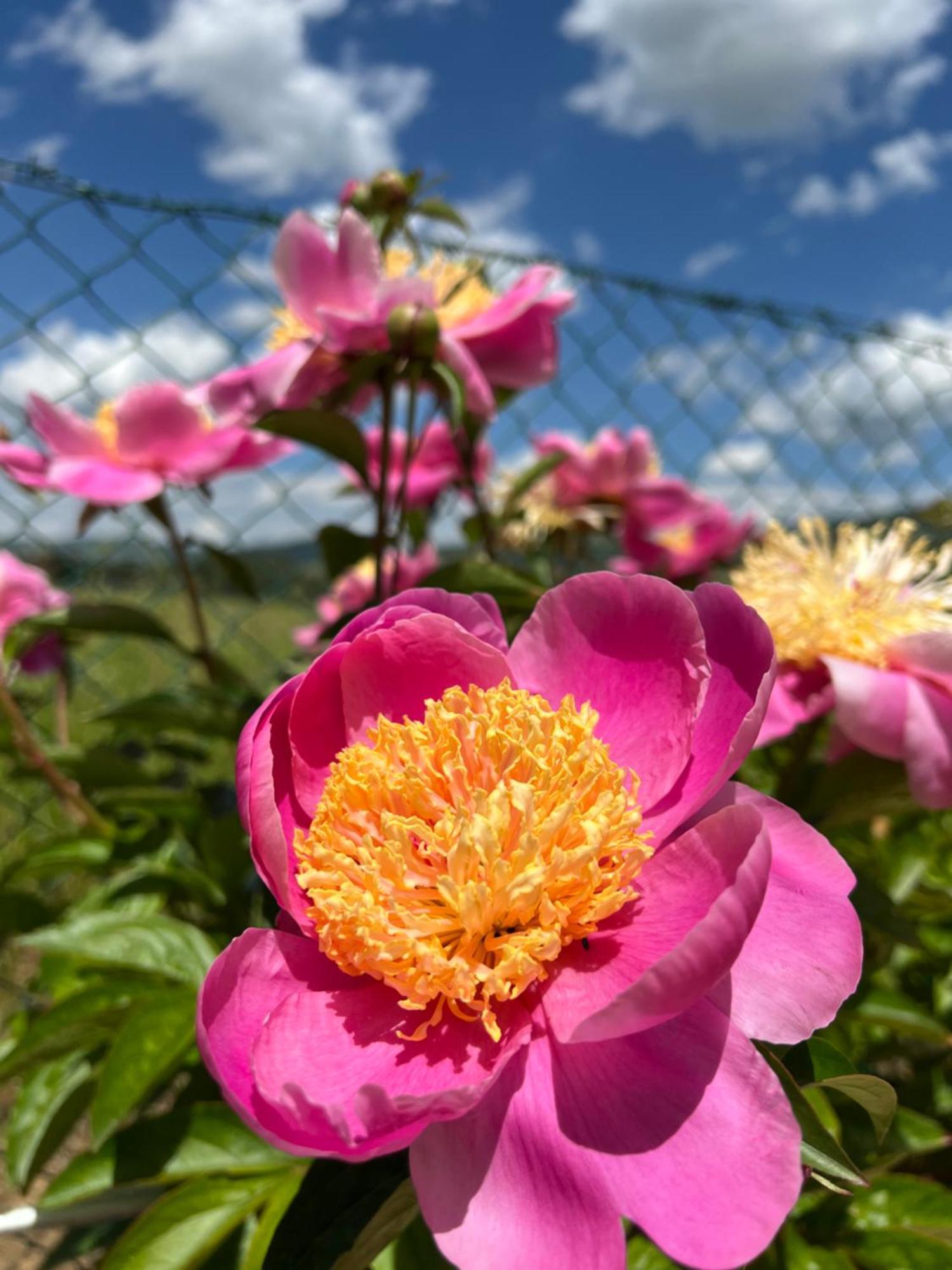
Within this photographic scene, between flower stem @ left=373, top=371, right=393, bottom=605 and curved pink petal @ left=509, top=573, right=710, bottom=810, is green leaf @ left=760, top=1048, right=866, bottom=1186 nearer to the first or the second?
curved pink petal @ left=509, top=573, right=710, bottom=810

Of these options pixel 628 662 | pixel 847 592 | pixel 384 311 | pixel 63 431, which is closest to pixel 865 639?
pixel 847 592

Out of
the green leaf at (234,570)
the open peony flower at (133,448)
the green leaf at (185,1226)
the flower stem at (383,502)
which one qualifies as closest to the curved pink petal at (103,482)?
the open peony flower at (133,448)

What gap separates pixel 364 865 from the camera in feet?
1.47

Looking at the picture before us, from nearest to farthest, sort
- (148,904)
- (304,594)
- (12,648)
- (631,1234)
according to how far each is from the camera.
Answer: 1. (631,1234)
2. (148,904)
3. (12,648)
4. (304,594)

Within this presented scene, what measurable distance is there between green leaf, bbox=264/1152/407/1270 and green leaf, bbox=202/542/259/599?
84 cm

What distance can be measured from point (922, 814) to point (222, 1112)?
859mm

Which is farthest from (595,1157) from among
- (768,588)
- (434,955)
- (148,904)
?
(148,904)

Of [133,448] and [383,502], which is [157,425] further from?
[383,502]

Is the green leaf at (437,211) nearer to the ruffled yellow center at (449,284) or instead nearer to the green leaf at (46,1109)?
the ruffled yellow center at (449,284)

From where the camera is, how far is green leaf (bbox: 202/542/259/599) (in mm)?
1161

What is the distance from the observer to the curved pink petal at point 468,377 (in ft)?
2.63

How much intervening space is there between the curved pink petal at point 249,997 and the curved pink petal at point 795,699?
34 cm

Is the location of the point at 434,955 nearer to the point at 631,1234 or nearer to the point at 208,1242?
the point at 208,1242

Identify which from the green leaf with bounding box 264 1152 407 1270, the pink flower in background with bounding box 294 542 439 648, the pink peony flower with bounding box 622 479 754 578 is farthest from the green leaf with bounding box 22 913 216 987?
the pink peony flower with bounding box 622 479 754 578
